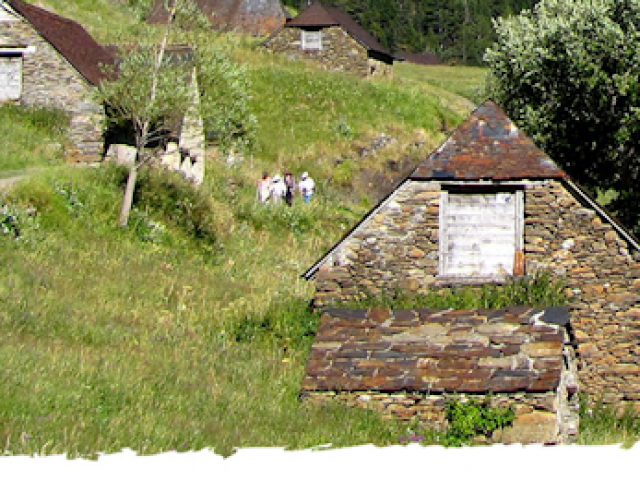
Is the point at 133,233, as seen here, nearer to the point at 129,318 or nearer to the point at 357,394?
the point at 129,318

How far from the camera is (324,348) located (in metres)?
14.5

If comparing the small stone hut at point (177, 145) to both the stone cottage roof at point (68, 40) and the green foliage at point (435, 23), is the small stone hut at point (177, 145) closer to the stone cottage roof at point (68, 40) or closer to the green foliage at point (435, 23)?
the stone cottage roof at point (68, 40)

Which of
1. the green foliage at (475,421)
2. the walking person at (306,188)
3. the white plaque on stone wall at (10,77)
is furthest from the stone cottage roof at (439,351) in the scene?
the white plaque on stone wall at (10,77)

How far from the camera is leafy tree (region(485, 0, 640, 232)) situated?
969 inches

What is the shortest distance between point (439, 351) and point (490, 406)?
1.27 m

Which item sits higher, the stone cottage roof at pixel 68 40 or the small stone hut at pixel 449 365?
the stone cottage roof at pixel 68 40

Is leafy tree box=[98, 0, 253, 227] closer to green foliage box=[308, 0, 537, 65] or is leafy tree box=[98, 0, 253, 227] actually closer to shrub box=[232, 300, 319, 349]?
shrub box=[232, 300, 319, 349]

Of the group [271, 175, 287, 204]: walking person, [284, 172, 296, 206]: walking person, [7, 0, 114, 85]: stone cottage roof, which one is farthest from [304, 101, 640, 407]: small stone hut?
[7, 0, 114, 85]: stone cottage roof

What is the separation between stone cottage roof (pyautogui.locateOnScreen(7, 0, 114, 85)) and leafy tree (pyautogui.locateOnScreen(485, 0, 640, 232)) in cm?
1170

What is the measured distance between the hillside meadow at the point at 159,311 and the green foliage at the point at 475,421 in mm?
383

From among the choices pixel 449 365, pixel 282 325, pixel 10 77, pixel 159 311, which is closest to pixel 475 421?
pixel 449 365

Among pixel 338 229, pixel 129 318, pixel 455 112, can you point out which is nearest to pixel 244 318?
pixel 129 318

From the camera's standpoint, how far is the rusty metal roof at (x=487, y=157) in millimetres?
15914

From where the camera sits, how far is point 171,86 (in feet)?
74.2
